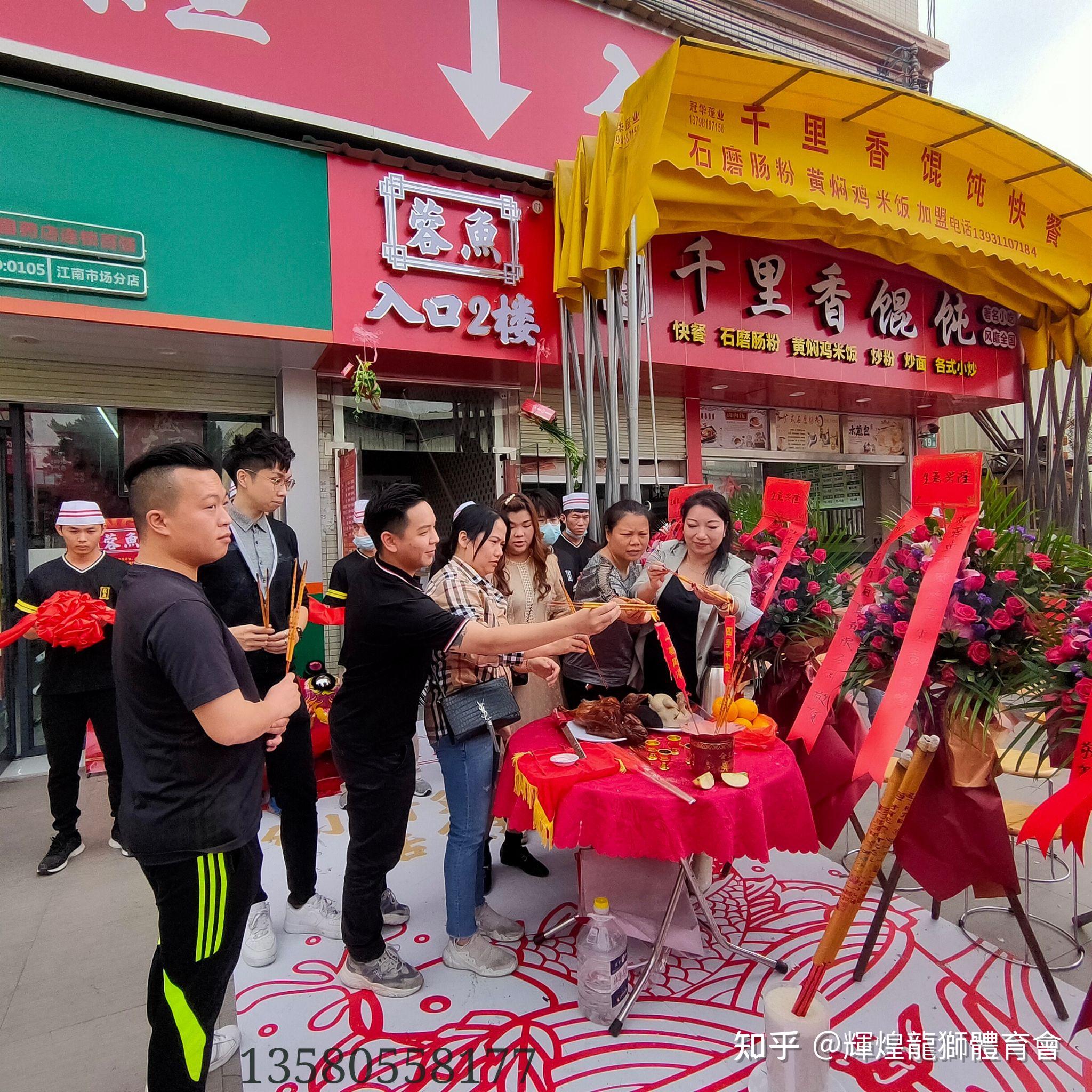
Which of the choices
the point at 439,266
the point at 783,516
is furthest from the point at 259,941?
the point at 439,266

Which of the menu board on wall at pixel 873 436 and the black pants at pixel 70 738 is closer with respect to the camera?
the black pants at pixel 70 738

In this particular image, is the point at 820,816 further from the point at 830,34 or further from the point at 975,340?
the point at 830,34

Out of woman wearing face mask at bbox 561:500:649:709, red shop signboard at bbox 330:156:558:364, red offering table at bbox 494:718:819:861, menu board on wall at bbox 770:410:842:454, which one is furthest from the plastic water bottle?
menu board on wall at bbox 770:410:842:454

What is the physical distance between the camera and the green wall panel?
3.74 meters

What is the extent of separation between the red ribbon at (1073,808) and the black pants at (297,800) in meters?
→ 2.19

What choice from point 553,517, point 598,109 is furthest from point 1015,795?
point 598,109

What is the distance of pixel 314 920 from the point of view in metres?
2.50

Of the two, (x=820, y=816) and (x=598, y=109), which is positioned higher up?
(x=598, y=109)

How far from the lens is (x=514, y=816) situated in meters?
2.11

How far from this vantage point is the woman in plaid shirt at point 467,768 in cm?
223

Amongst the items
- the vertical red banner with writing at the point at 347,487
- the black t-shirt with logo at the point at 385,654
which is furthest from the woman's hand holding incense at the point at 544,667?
the vertical red banner with writing at the point at 347,487

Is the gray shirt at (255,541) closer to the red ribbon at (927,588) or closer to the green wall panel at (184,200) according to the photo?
the red ribbon at (927,588)

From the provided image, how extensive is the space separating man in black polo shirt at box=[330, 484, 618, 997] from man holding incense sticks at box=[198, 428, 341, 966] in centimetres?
37

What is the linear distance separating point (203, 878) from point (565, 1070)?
3.81 feet
